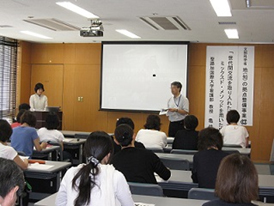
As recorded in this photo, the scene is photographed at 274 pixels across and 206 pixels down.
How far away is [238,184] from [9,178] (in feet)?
3.77

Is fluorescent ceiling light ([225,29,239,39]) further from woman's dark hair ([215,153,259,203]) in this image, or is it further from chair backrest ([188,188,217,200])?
woman's dark hair ([215,153,259,203])

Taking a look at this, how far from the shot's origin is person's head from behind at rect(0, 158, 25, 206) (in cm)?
152

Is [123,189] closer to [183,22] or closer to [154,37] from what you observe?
[183,22]

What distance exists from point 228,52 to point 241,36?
105 cm

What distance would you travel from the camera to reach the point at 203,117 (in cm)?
997

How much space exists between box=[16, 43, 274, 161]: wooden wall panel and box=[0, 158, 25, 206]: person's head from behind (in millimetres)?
8639

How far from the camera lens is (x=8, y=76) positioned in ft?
34.7

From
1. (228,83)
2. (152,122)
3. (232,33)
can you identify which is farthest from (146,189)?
(228,83)

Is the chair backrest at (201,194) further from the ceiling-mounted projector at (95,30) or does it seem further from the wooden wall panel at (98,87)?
→ the wooden wall panel at (98,87)

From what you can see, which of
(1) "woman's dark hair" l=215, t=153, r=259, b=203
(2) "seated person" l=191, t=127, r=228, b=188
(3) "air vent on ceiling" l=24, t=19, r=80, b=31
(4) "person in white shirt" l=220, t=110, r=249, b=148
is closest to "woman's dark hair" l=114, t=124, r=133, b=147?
(2) "seated person" l=191, t=127, r=228, b=188

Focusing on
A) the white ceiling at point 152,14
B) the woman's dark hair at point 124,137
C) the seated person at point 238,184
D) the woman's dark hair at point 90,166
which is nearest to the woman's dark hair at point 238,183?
the seated person at point 238,184

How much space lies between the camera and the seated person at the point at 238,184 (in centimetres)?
203

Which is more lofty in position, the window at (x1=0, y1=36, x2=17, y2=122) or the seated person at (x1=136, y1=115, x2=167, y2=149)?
A: the window at (x1=0, y1=36, x2=17, y2=122)

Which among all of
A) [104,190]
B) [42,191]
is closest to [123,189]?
[104,190]
